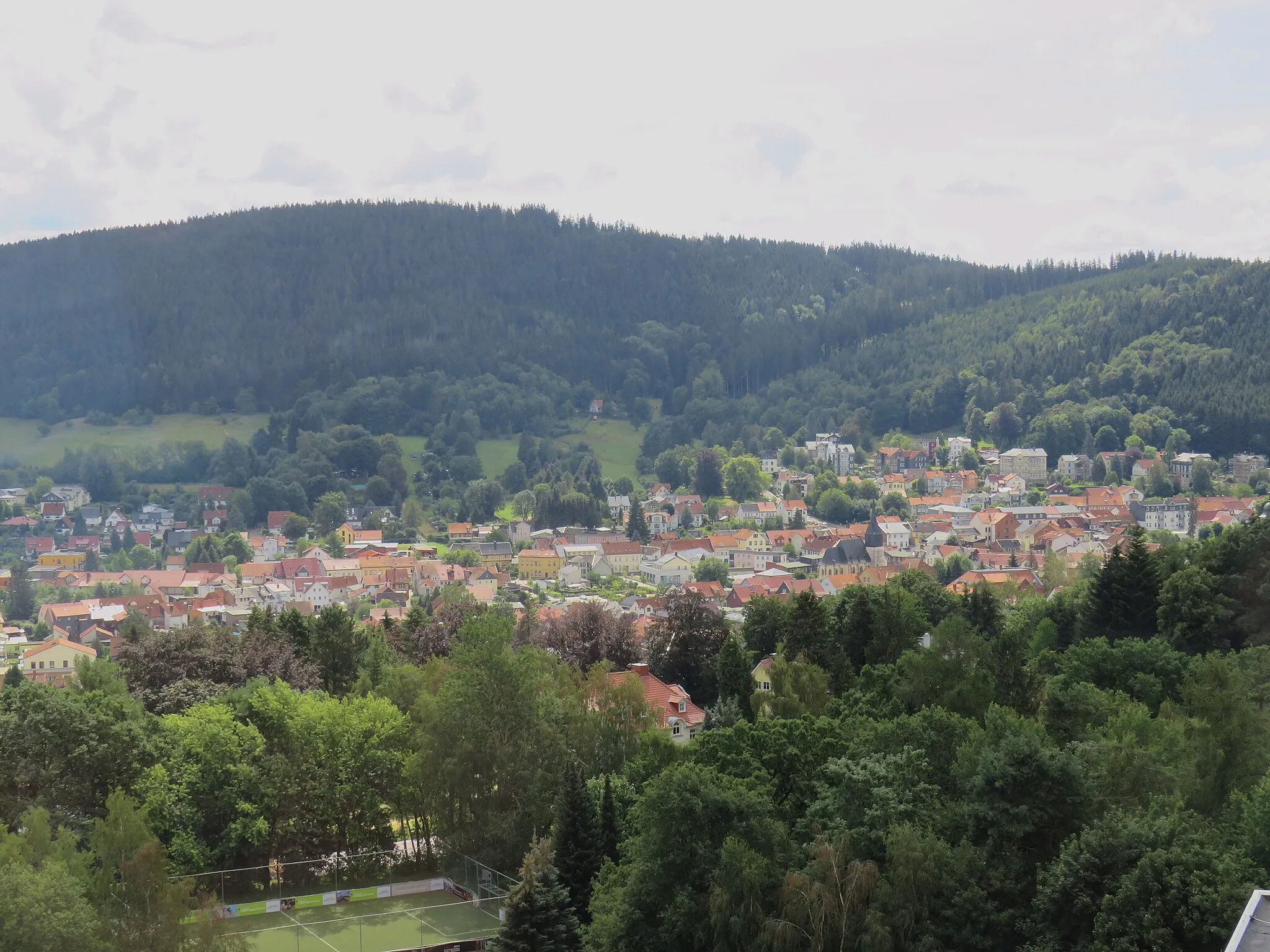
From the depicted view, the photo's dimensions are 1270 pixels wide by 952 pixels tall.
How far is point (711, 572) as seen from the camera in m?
89.2

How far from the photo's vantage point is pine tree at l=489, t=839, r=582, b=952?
21.0 metres

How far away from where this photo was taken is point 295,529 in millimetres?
113438

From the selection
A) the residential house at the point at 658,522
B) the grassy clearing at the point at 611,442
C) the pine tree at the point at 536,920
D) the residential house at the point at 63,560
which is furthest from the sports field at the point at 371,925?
the grassy clearing at the point at 611,442

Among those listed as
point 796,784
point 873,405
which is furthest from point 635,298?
point 796,784

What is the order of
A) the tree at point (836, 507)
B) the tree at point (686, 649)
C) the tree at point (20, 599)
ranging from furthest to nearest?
1. the tree at point (836, 507)
2. the tree at point (20, 599)
3. the tree at point (686, 649)

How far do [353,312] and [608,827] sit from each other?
526 feet

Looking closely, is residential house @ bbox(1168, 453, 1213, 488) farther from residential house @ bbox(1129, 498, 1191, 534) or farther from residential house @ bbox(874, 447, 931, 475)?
residential house @ bbox(874, 447, 931, 475)

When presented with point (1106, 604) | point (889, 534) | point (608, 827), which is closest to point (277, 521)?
point (889, 534)

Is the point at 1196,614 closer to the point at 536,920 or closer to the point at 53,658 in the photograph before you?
the point at 536,920

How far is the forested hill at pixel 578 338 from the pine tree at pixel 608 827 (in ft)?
349

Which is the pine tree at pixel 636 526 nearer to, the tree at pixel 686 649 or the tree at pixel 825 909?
the tree at pixel 686 649

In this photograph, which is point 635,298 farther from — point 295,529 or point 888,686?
point 888,686

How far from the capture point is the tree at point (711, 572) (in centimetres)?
8825

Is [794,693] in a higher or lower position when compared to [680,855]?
higher
